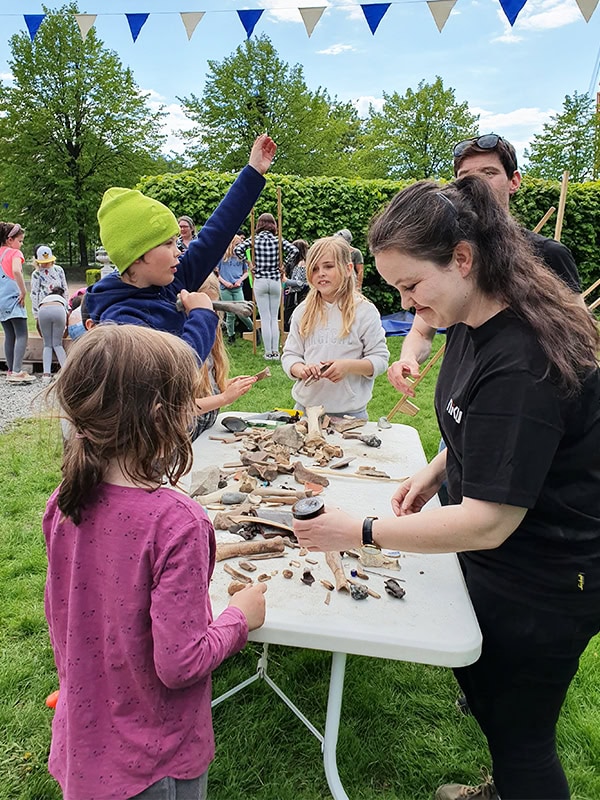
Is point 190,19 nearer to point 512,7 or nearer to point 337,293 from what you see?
point 512,7

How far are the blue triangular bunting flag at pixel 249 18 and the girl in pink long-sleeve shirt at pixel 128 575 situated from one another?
14.6 ft

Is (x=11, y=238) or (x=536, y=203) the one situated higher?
(x=536, y=203)

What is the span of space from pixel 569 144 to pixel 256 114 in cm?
1201

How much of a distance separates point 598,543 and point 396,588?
1.63 ft

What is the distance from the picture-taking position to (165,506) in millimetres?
1107

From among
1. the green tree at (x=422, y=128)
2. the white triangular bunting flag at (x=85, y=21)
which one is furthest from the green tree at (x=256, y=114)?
the white triangular bunting flag at (x=85, y=21)

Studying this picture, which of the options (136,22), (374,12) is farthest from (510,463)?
A: (136,22)

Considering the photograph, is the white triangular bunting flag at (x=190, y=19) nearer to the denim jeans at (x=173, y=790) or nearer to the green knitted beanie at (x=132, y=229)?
the green knitted beanie at (x=132, y=229)

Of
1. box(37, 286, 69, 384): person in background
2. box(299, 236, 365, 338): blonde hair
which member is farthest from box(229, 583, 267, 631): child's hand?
box(37, 286, 69, 384): person in background

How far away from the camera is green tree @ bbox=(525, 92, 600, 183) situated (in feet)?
67.3

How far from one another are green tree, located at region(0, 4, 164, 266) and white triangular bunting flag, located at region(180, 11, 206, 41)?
23.0m

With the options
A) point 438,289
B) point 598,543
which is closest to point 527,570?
point 598,543

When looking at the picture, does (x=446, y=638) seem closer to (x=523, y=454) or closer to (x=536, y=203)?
(x=523, y=454)

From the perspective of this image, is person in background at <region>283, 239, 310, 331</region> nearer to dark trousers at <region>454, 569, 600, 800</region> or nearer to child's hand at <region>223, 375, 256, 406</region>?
child's hand at <region>223, 375, 256, 406</region>
